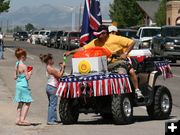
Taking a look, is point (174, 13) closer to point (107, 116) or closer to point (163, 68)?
point (163, 68)

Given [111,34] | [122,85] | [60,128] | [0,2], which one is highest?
[0,2]

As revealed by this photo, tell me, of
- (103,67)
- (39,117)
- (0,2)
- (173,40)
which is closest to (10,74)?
(173,40)

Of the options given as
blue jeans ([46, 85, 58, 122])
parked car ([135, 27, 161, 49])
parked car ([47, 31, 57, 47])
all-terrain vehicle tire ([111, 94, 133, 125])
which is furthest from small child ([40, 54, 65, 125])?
parked car ([47, 31, 57, 47])

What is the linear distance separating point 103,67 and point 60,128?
139 cm

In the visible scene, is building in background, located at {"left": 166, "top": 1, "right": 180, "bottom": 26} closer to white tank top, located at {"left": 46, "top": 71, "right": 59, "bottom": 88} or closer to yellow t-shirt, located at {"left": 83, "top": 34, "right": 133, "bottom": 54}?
yellow t-shirt, located at {"left": 83, "top": 34, "right": 133, "bottom": 54}

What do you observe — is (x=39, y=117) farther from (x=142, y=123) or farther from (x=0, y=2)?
(x=0, y=2)

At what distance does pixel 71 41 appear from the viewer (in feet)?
193

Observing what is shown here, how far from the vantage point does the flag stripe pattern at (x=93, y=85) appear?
38.9 feet

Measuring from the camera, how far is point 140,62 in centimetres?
1316

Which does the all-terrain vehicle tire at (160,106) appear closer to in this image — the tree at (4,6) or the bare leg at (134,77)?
the bare leg at (134,77)

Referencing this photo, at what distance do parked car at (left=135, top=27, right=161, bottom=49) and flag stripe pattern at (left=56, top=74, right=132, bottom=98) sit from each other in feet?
85.0

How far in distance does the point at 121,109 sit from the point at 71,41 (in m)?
47.0

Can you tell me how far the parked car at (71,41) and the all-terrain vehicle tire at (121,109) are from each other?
45518 mm

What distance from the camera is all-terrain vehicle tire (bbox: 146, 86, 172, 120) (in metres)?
13.1
